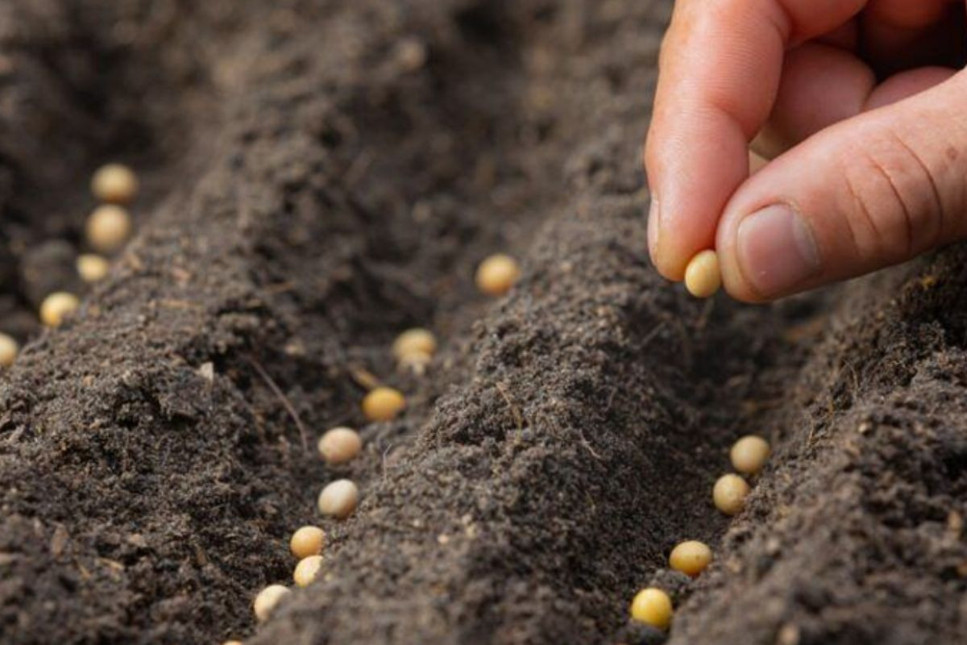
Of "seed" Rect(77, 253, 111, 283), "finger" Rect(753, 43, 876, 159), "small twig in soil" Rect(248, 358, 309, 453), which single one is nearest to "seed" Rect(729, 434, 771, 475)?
"finger" Rect(753, 43, 876, 159)

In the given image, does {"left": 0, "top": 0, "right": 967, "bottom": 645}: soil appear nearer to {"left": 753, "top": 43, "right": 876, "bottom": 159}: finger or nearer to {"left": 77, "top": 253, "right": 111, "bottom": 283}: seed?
{"left": 77, "top": 253, "right": 111, "bottom": 283}: seed

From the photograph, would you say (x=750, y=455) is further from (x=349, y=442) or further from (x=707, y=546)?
(x=349, y=442)

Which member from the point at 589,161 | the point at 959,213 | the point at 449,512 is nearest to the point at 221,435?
the point at 449,512

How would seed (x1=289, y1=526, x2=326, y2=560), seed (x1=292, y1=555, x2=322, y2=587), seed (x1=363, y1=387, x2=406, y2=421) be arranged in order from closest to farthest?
seed (x1=292, y1=555, x2=322, y2=587)
seed (x1=289, y1=526, x2=326, y2=560)
seed (x1=363, y1=387, x2=406, y2=421)

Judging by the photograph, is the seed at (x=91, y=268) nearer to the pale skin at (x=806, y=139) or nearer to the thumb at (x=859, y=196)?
the pale skin at (x=806, y=139)

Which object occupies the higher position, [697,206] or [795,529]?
[697,206]

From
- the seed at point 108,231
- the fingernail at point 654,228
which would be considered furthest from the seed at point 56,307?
the fingernail at point 654,228

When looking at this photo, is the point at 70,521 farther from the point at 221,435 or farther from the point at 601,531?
the point at 601,531
